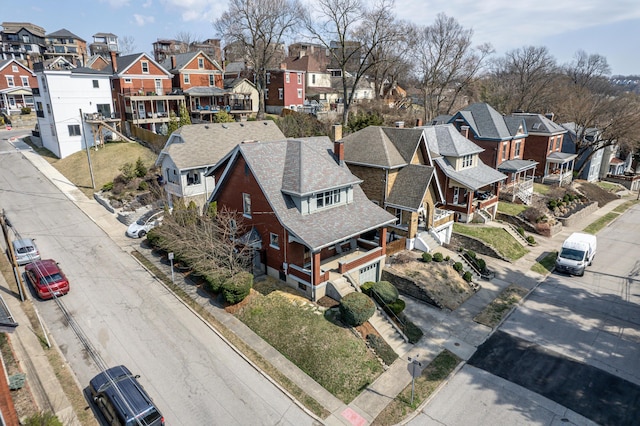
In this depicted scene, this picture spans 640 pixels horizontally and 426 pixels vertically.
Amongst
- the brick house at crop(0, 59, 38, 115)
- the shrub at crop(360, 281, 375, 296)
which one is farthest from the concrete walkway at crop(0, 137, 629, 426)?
the brick house at crop(0, 59, 38, 115)

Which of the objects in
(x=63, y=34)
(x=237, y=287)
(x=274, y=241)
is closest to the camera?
(x=237, y=287)

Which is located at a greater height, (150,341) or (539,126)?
(539,126)

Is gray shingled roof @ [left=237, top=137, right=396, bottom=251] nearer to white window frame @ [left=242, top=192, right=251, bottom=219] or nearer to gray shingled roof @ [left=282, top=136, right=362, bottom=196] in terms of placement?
gray shingled roof @ [left=282, top=136, right=362, bottom=196]

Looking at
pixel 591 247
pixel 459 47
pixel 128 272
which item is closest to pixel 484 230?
pixel 591 247

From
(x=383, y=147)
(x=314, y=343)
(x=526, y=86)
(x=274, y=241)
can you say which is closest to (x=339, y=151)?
(x=383, y=147)

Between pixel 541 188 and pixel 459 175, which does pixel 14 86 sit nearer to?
→ pixel 459 175

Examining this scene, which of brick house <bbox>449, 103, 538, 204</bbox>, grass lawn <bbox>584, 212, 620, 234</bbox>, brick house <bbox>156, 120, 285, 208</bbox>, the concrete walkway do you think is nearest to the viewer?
the concrete walkway

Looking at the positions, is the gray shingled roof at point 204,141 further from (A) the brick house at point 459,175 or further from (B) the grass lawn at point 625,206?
(B) the grass lawn at point 625,206
